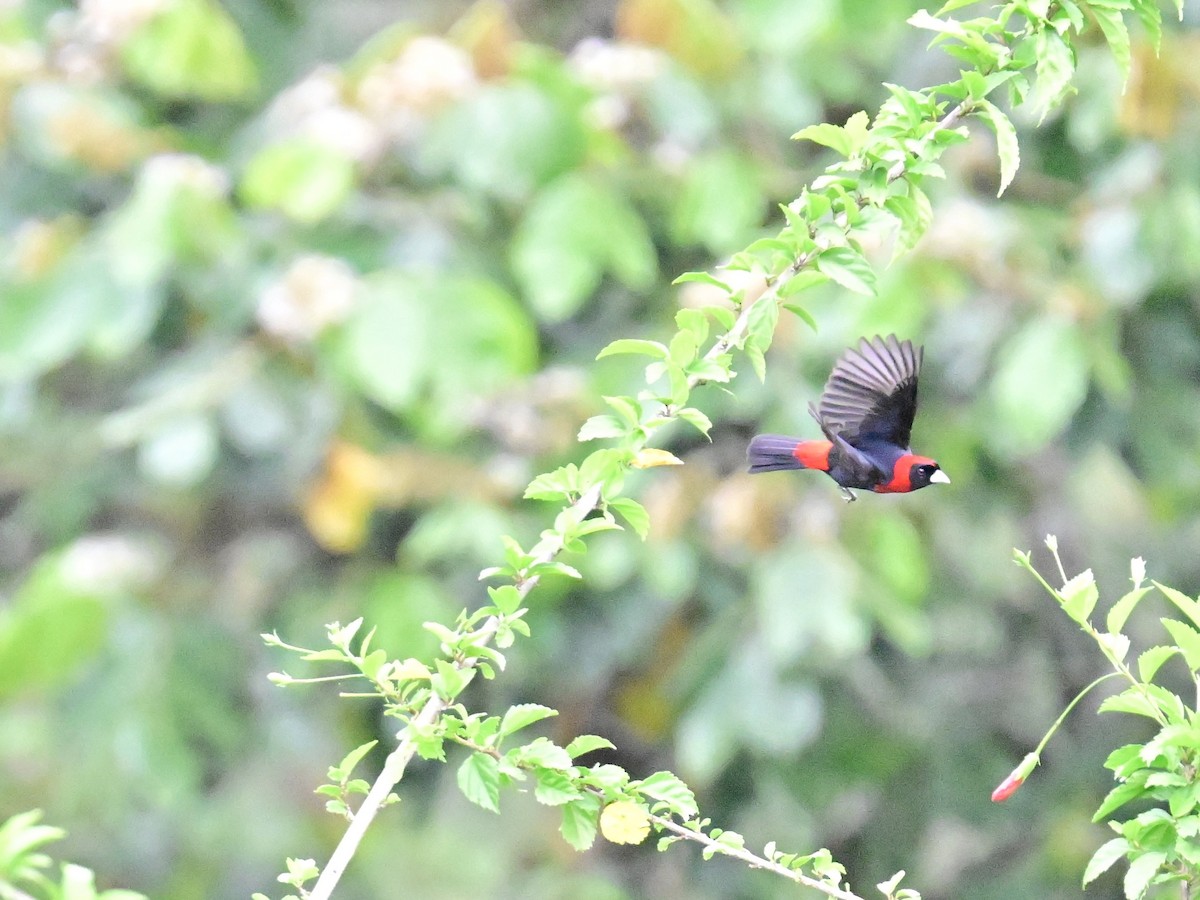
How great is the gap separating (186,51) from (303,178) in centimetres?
41

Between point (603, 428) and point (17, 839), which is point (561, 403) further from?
point (17, 839)

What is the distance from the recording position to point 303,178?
296cm

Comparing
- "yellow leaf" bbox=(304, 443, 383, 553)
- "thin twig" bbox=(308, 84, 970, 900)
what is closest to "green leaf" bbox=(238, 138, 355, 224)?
"yellow leaf" bbox=(304, 443, 383, 553)

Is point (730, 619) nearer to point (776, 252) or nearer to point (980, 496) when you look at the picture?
point (980, 496)

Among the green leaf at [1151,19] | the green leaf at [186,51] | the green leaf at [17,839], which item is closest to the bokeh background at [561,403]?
the green leaf at [186,51]

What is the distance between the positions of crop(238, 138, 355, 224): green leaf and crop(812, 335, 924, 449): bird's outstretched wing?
171cm

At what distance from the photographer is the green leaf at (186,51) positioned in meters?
3.12

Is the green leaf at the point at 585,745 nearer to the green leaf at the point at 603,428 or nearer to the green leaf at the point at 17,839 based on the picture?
the green leaf at the point at 603,428

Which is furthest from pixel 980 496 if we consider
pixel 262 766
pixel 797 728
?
pixel 262 766

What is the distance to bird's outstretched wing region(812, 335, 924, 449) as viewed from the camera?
4.50 ft

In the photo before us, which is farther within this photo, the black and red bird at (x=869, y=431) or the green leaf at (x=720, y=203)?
the green leaf at (x=720, y=203)

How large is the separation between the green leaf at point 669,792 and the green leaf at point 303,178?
1999 mm

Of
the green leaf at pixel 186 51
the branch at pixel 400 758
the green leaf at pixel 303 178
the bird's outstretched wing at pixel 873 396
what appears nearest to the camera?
the branch at pixel 400 758

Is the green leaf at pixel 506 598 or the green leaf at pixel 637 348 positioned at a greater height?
the green leaf at pixel 637 348
